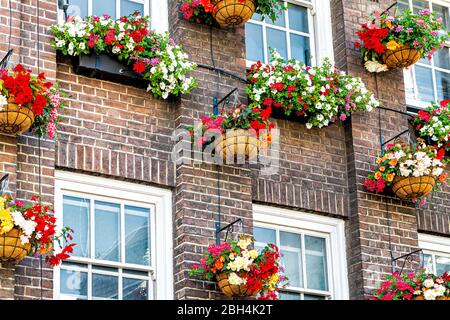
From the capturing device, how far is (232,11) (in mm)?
13109

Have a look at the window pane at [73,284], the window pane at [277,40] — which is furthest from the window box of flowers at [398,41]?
the window pane at [73,284]

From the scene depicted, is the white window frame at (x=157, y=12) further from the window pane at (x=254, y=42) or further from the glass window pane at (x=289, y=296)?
the glass window pane at (x=289, y=296)

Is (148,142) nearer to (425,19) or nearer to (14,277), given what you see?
(14,277)

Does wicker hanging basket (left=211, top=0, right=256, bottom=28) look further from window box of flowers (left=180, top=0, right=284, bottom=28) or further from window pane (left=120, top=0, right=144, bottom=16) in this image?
window pane (left=120, top=0, right=144, bottom=16)

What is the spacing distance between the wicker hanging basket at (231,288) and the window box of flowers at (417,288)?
1.56 meters

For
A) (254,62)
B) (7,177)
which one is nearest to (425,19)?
(254,62)

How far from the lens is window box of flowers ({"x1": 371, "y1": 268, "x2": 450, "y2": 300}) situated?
12.3 m

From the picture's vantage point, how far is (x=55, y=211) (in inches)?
463

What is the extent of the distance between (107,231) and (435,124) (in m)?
4.43

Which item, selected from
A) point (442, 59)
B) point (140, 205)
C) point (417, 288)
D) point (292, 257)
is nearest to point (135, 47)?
point (140, 205)

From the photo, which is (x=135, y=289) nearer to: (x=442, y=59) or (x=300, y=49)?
(x=300, y=49)

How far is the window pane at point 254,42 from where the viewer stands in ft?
46.1

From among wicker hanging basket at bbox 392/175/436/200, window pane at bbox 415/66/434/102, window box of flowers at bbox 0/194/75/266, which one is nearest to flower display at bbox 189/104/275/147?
wicker hanging basket at bbox 392/175/436/200

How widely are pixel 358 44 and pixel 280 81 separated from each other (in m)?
1.54
